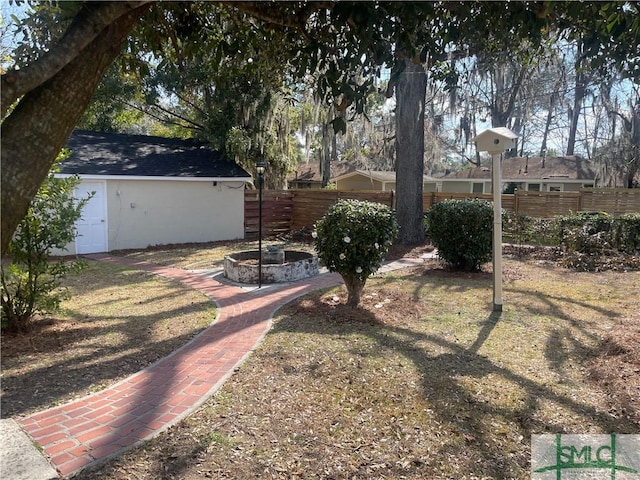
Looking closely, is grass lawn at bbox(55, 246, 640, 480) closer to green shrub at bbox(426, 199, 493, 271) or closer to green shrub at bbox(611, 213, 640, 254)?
green shrub at bbox(426, 199, 493, 271)

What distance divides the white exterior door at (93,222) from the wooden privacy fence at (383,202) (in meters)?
5.20

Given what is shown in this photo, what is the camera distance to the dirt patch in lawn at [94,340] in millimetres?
3902

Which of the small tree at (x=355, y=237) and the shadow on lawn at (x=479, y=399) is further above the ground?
the small tree at (x=355, y=237)

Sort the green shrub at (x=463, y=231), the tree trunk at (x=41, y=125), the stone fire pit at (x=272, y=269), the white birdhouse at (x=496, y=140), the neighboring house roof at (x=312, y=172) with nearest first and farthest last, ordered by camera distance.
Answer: the tree trunk at (x=41, y=125) < the white birdhouse at (x=496, y=140) < the stone fire pit at (x=272, y=269) < the green shrub at (x=463, y=231) < the neighboring house roof at (x=312, y=172)

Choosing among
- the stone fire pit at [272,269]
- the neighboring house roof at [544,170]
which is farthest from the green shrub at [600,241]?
the neighboring house roof at [544,170]

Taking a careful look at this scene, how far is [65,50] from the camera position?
95.3 inches

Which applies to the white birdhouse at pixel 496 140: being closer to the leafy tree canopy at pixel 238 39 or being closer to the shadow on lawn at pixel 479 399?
the leafy tree canopy at pixel 238 39

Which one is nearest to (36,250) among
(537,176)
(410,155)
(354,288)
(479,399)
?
(354,288)

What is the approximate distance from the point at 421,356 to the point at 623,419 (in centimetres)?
178

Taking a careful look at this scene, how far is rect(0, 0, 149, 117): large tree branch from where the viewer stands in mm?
2238

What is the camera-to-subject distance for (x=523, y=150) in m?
37.5

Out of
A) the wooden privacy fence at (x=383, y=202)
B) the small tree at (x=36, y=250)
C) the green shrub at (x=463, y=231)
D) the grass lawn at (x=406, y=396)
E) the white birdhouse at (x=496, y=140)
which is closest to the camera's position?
the grass lawn at (x=406, y=396)

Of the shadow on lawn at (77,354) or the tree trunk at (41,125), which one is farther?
the shadow on lawn at (77,354)

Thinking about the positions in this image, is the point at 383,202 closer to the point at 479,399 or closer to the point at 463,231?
the point at 463,231
